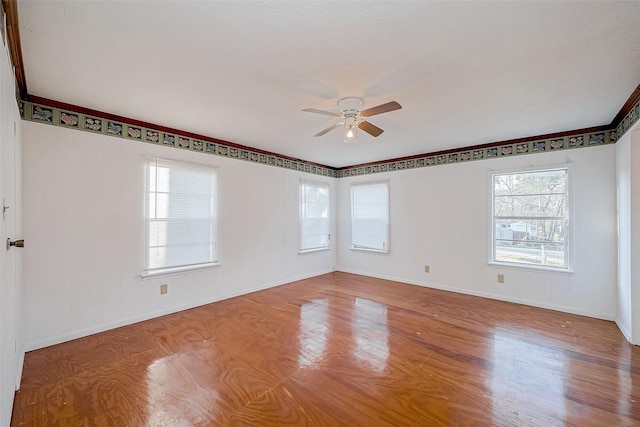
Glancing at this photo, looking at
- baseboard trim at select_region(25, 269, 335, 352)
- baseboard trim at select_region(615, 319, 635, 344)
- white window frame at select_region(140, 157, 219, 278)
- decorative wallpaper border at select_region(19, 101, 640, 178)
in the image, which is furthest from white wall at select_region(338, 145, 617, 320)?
white window frame at select_region(140, 157, 219, 278)

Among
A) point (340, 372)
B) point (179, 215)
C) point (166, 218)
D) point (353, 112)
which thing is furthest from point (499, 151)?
point (166, 218)

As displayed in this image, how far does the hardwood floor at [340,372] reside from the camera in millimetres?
1905

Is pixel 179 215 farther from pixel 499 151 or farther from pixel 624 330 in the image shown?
pixel 624 330

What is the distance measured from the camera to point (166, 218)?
3.75 m

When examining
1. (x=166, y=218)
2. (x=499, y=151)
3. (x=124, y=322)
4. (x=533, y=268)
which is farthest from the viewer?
(x=499, y=151)

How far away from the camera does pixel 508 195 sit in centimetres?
442

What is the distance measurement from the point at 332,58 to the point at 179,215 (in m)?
2.94

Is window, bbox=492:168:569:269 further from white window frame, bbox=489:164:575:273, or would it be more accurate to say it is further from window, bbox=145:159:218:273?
window, bbox=145:159:218:273

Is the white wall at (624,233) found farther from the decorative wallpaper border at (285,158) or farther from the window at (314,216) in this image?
the window at (314,216)

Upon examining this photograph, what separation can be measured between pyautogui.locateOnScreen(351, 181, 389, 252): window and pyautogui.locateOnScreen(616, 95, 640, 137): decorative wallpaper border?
10.7ft

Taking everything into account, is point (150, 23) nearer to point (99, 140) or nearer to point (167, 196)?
point (99, 140)

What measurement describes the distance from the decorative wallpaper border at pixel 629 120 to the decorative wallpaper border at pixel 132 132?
180 inches

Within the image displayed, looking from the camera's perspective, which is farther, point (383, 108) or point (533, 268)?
point (533, 268)

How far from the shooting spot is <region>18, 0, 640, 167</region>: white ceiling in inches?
64.4
